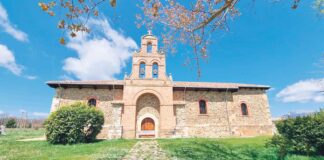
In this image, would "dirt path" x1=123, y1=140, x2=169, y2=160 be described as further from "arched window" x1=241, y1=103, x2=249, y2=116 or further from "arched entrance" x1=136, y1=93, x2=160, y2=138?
"arched window" x1=241, y1=103, x2=249, y2=116

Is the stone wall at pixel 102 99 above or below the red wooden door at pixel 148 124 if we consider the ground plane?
above

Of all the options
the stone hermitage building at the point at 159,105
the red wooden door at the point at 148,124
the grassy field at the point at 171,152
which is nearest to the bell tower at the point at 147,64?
the stone hermitage building at the point at 159,105

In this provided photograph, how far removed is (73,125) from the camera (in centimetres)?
1014

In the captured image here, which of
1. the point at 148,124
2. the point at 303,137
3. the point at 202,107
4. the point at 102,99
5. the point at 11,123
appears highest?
the point at 102,99

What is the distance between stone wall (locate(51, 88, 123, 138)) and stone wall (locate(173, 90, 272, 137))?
530cm

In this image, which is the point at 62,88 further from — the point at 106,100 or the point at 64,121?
the point at 64,121

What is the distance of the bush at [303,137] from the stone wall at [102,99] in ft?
36.9

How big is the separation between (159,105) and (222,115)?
6204 millimetres

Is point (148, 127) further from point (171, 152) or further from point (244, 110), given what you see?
point (244, 110)

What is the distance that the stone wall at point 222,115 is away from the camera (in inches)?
604

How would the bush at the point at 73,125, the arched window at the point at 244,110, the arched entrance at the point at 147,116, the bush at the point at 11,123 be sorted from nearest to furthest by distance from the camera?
1. the bush at the point at 73,125
2. the arched entrance at the point at 147,116
3. the arched window at the point at 244,110
4. the bush at the point at 11,123

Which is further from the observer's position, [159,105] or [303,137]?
[159,105]

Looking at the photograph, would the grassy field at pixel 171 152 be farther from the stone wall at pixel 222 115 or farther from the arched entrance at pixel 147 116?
the stone wall at pixel 222 115

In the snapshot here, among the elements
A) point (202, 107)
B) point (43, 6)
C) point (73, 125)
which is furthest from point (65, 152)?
point (202, 107)
